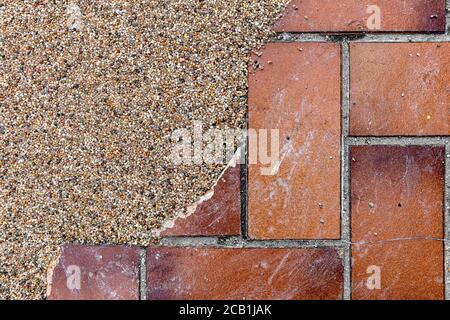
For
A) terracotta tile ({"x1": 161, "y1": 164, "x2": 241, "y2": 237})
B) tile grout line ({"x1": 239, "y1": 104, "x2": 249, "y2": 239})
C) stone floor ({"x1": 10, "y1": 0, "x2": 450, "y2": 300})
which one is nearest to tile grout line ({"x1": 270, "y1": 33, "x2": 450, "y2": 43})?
Result: stone floor ({"x1": 10, "y1": 0, "x2": 450, "y2": 300})

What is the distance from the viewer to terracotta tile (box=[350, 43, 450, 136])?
1.00m

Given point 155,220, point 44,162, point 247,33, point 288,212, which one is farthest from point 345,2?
point 44,162

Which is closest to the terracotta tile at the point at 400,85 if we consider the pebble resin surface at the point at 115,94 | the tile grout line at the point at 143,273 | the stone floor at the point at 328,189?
the stone floor at the point at 328,189

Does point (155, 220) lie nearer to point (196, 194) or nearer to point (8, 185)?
point (196, 194)

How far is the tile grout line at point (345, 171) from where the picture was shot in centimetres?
101

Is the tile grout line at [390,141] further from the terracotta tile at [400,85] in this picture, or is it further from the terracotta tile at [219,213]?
the terracotta tile at [219,213]

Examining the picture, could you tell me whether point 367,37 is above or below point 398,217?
above

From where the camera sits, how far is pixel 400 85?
1.00 metres

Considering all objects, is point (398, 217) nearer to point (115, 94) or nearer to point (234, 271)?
point (234, 271)

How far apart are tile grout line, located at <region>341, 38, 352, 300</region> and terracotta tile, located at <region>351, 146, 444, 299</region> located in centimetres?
1

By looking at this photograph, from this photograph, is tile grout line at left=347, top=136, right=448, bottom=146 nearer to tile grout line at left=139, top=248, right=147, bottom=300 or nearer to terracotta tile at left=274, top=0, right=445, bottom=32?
terracotta tile at left=274, top=0, right=445, bottom=32

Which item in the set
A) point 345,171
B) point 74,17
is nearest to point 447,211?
point 345,171

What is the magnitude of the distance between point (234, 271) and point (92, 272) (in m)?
0.31
